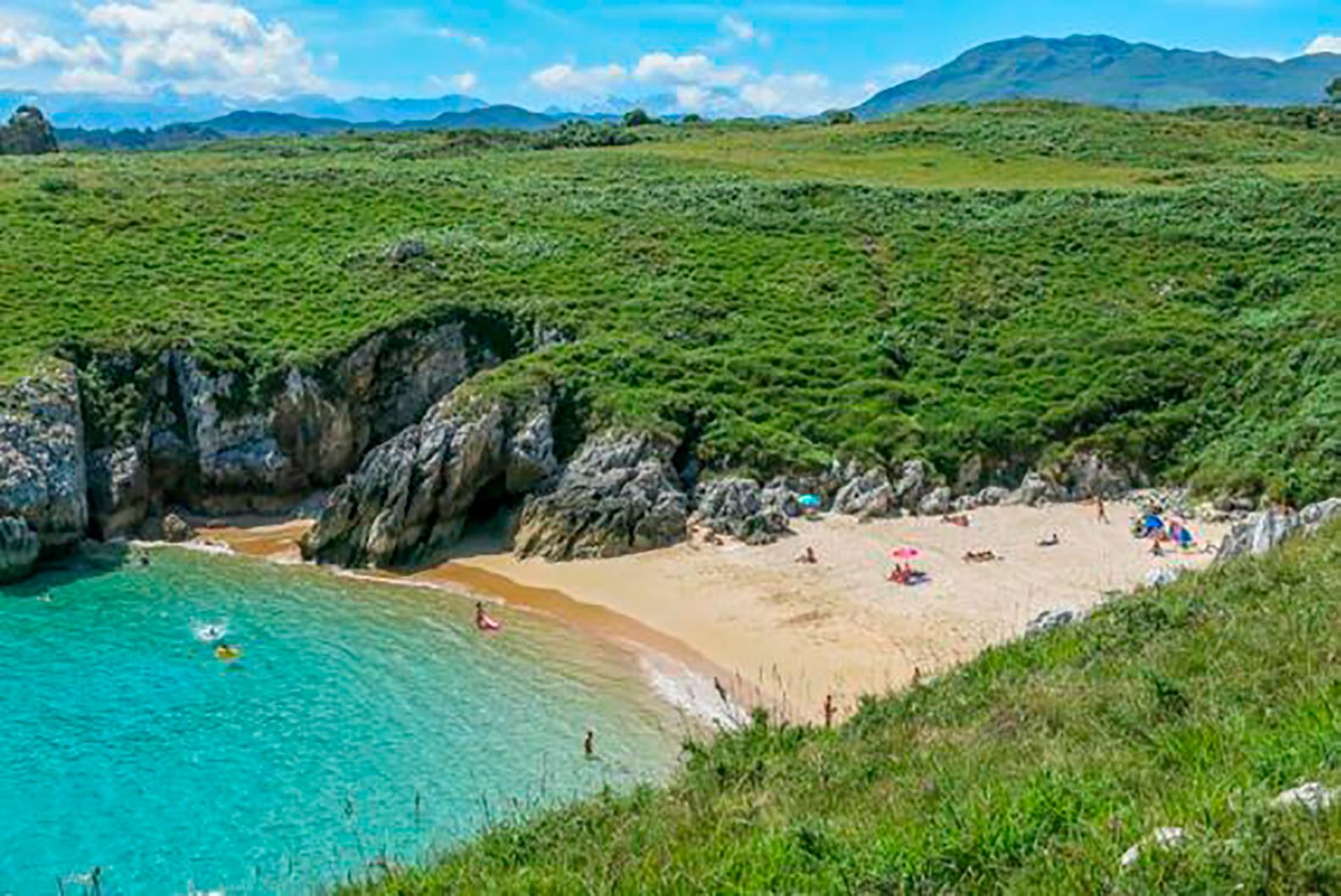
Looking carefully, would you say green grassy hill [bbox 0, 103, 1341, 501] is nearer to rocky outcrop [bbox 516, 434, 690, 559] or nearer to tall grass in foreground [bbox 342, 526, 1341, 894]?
rocky outcrop [bbox 516, 434, 690, 559]

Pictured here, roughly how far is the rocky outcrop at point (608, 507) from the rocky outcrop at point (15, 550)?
15.2 meters

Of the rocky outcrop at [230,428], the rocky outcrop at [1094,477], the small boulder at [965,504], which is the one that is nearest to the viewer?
the small boulder at [965,504]

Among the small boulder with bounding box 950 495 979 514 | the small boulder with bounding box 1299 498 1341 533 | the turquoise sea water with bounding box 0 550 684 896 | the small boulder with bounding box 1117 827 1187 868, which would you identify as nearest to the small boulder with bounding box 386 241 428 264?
the turquoise sea water with bounding box 0 550 684 896

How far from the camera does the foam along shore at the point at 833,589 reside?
3070 cm

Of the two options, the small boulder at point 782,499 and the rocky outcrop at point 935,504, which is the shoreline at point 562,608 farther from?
the rocky outcrop at point 935,504

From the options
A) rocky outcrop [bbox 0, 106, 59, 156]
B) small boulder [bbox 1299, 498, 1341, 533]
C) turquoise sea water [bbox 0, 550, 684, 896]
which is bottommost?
turquoise sea water [bbox 0, 550, 684, 896]

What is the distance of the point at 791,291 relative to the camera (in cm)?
5512

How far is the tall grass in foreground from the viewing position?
7090 millimetres

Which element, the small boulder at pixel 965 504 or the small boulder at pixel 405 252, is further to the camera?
the small boulder at pixel 405 252

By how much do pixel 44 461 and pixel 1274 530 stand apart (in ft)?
119

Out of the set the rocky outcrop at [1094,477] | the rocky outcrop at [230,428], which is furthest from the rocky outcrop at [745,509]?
the rocky outcrop at [230,428]

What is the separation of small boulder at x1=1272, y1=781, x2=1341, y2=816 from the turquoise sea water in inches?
450

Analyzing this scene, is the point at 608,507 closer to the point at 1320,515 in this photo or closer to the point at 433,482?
the point at 433,482

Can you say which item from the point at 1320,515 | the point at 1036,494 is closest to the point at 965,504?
the point at 1036,494
